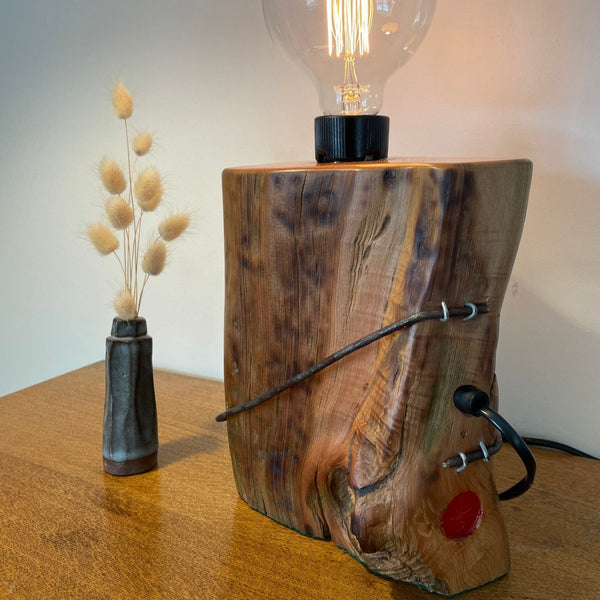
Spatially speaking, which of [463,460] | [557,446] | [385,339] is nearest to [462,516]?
[463,460]

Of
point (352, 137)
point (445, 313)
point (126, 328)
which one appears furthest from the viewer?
point (126, 328)

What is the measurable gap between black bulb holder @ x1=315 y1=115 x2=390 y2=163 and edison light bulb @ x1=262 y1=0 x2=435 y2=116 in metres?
0.04

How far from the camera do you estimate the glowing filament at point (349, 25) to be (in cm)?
62

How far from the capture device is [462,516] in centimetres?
54

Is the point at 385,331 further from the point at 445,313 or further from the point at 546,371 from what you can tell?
the point at 546,371

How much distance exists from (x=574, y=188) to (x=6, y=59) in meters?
1.06

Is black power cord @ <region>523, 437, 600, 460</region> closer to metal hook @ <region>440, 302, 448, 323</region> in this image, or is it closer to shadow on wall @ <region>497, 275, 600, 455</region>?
shadow on wall @ <region>497, 275, 600, 455</region>

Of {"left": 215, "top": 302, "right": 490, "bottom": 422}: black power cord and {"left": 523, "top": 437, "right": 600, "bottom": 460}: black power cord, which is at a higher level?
{"left": 215, "top": 302, "right": 490, "bottom": 422}: black power cord

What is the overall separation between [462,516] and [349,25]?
47cm

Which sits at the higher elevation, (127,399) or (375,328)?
(375,328)

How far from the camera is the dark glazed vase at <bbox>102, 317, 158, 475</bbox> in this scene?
74 centimetres

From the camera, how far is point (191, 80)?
1.01 m

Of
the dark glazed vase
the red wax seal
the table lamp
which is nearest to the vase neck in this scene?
the dark glazed vase

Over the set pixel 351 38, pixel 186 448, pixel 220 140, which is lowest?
pixel 186 448
